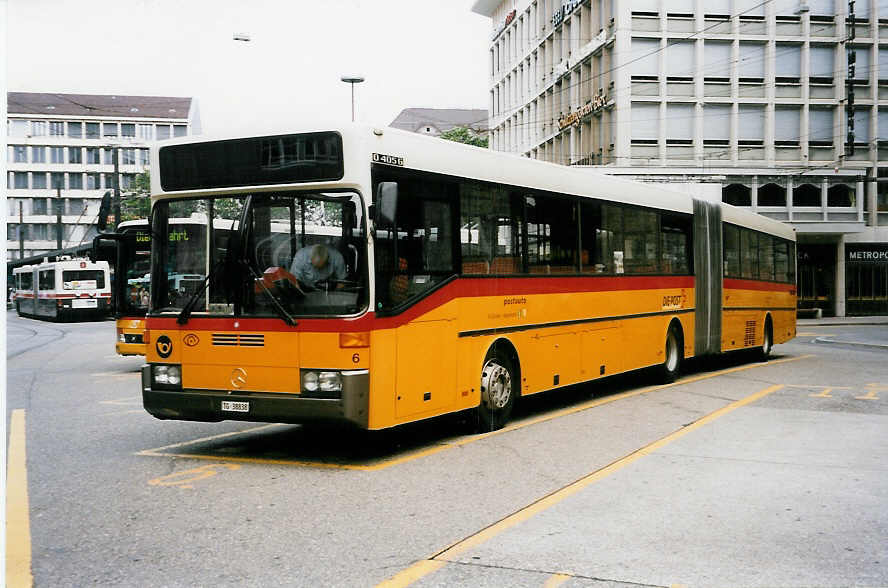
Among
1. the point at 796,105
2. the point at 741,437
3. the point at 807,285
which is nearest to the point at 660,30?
the point at 796,105

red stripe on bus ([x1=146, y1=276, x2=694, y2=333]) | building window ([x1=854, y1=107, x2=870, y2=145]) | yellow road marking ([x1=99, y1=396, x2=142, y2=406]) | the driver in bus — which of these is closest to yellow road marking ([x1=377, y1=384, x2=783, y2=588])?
red stripe on bus ([x1=146, y1=276, x2=694, y2=333])

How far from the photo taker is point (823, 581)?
5.31 metres

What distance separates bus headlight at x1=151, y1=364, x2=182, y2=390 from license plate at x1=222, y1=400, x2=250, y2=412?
551 millimetres

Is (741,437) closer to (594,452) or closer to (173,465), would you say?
(594,452)

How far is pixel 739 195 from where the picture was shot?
49188mm

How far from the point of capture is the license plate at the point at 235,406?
29.2ft

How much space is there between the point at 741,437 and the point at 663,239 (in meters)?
6.26

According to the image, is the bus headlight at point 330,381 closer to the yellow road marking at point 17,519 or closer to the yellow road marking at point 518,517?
the yellow road marking at point 518,517

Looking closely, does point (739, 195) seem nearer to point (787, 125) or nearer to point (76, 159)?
point (787, 125)

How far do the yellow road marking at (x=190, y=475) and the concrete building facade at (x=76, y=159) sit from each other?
3716 inches

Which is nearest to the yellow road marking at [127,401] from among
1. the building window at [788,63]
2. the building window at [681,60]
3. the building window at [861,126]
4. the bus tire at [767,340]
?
the bus tire at [767,340]

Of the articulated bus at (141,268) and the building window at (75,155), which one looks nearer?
the articulated bus at (141,268)

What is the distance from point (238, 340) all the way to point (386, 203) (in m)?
1.80

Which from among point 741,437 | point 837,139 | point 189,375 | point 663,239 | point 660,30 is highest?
point 660,30
